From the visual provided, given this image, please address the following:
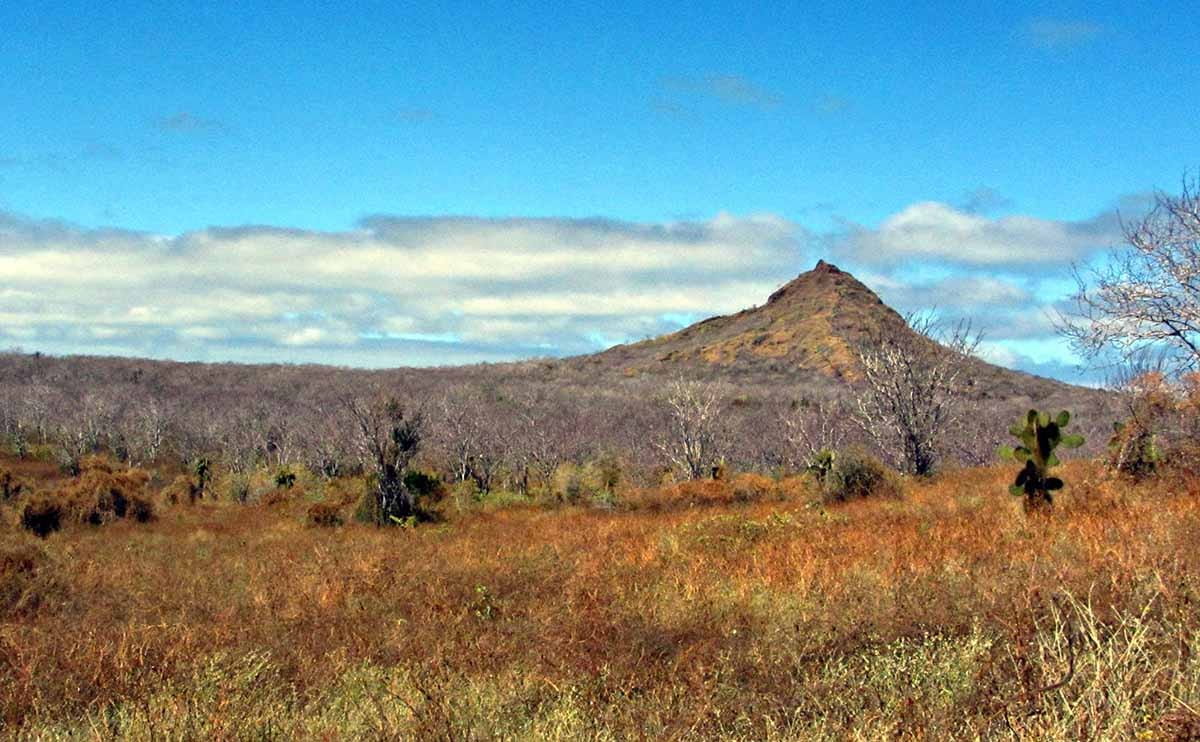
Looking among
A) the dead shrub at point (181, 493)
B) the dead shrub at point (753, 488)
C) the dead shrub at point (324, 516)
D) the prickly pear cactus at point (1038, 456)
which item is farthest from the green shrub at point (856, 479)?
the dead shrub at point (181, 493)

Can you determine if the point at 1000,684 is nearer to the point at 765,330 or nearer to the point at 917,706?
the point at 917,706

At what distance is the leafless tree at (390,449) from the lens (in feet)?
84.7

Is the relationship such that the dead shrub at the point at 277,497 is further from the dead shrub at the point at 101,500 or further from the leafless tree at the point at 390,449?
the leafless tree at the point at 390,449

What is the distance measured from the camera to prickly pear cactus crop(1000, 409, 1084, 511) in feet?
48.1

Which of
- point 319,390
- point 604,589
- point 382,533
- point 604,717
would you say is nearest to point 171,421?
point 319,390

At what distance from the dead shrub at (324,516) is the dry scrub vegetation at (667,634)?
31.6 ft

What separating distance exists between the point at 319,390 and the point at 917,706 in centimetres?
8679

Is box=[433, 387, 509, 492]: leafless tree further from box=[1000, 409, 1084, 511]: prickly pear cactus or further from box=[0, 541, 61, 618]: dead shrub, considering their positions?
box=[1000, 409, 1084, 511]: prickly pear cactus

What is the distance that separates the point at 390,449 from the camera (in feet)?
88.3

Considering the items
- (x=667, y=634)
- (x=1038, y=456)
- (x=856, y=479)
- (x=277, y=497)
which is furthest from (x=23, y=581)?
(x=277, y=497)

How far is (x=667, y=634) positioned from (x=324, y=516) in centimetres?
1964

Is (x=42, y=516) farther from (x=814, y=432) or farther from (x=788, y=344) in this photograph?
(x=788, y=344)

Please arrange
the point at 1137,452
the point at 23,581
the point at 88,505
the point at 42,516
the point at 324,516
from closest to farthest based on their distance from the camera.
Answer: the point at 23,581 < the point at 1137,452 < the point at 324,516 < the point at 42,516 < the point at 88,505

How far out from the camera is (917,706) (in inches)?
223
